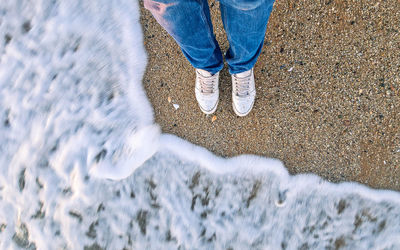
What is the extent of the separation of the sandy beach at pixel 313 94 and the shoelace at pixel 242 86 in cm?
15

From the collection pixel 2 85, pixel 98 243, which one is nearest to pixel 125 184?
pixel 98 243

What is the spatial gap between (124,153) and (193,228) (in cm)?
78

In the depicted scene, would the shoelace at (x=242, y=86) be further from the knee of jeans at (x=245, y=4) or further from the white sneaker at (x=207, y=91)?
the knee of jeans at (x=245, y=4)

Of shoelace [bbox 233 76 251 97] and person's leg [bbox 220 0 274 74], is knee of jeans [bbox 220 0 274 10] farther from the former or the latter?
shoelace [bbox 233 76 251 97]

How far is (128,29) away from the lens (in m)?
1.84

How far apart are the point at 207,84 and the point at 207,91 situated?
58 millimetres

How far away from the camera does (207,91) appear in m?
1.63

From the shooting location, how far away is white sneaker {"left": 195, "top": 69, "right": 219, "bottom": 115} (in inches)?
61.4

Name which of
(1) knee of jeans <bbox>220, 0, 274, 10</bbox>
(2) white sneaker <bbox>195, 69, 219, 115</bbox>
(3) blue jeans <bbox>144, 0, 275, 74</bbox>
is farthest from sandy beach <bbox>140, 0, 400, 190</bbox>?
(1) knee of jeans <bbox>220, 0, 274, 10</bbox>

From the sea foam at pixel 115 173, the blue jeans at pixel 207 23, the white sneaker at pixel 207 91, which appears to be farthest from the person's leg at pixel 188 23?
the sea foam at pixel 115 173

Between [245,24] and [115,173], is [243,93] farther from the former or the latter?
[115,173]

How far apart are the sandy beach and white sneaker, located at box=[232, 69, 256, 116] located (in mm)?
87

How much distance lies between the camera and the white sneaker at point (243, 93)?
5.05ft

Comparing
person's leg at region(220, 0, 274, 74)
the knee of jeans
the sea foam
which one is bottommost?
the sea foam
